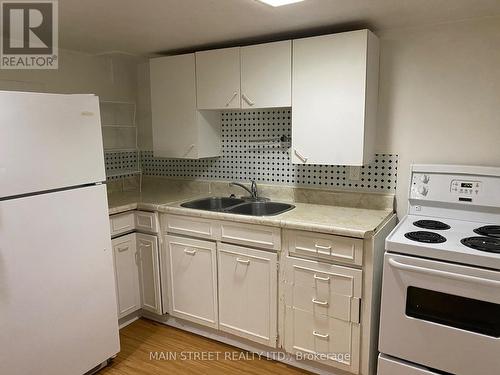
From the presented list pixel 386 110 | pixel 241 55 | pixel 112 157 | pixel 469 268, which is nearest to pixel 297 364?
pixel 469 268

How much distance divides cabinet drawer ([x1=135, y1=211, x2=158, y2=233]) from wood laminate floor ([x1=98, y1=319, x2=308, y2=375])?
75cm

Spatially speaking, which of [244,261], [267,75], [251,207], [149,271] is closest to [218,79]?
[267,75]

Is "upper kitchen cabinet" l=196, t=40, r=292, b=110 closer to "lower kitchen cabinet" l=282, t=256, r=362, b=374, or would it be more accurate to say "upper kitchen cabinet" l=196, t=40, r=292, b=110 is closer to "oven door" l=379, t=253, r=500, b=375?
"lower kitchen cabinet" l=282, t=256, r=362, b=374

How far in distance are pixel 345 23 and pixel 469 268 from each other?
145 centimetres

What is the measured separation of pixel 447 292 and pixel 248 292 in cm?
111

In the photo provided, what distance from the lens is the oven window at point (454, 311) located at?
160 centimetres

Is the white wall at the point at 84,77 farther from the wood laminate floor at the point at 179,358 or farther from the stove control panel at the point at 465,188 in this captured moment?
the stove control panel at the point at 465,188

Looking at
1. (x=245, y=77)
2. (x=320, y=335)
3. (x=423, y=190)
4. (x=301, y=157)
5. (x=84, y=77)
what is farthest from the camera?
(x=84, y=77)

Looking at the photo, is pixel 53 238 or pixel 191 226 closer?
pixel 53 238

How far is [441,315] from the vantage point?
1.71m

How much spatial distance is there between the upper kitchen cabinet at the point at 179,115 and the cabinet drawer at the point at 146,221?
0.51 metres

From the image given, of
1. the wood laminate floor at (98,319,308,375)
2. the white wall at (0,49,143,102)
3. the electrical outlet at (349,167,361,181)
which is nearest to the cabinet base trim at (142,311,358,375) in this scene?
the wood laminate floor at (98,319,308,375)

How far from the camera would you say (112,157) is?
3121mm

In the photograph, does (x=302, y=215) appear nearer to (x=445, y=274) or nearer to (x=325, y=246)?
Answer: (x=325, y=246)
